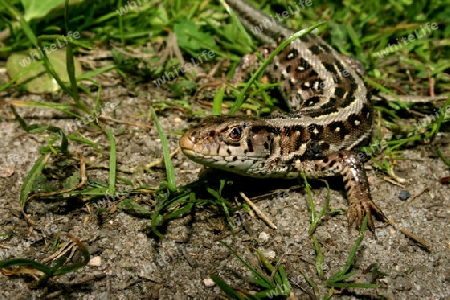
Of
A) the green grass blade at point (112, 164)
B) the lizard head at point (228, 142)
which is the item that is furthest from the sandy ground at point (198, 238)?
the lizard head at point (228, 142)

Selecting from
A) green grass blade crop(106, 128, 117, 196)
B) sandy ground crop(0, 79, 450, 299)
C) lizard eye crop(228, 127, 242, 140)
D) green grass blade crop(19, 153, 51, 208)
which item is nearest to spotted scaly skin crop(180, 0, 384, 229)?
lizard eye crop(228, 127, 242, 140)

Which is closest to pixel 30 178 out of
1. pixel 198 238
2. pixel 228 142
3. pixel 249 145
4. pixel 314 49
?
pixel 198 238

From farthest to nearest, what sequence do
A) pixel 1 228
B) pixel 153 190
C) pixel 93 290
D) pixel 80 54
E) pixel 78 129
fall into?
pixel 80 54, pixel 78 129, pixel 153 190, pixel 1 228, pixel 93 290

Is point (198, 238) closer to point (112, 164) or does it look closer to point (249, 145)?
point (249, 145)

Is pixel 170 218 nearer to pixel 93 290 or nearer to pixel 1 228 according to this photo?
pixel 93 290

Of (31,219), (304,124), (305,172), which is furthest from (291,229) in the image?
(31,219)
